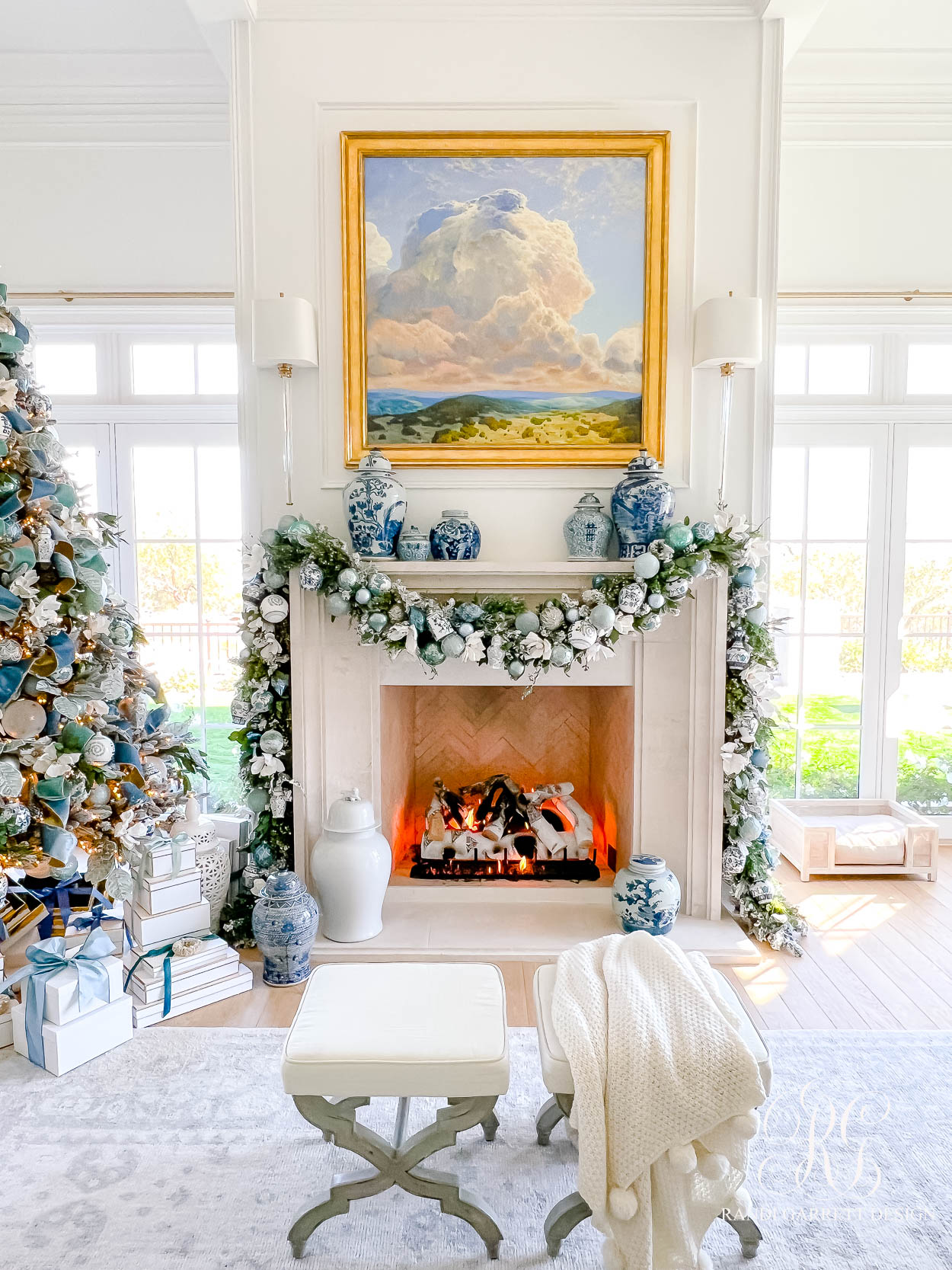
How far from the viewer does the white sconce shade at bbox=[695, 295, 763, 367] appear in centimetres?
270

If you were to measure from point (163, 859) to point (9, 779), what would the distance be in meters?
0.71

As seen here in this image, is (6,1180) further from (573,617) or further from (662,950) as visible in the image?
(573,617)

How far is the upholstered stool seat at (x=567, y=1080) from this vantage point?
1.52 metres

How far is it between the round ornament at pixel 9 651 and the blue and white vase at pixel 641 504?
1920 millimetres

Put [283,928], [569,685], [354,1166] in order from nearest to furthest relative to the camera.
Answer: [354,1166] → [283,928] → [569,685]

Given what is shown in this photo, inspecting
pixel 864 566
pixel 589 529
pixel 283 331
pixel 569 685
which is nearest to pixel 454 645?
pixel 569 685

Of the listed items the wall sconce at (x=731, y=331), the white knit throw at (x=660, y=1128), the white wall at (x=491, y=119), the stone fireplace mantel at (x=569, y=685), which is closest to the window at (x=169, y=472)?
the white wall at (x=491, y=119)

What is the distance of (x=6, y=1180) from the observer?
5.90 feet

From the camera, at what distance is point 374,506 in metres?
2.77

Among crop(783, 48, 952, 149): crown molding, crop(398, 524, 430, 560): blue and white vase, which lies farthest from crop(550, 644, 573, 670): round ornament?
crop(783, 48, 952, 149): crown molding

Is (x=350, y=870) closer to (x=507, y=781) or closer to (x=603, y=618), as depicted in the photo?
(x=507, y=781)

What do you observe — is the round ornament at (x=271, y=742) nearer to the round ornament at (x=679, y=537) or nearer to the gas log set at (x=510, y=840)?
the gas log set at (x=510, y=840)

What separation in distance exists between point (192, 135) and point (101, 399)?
1.22 metres

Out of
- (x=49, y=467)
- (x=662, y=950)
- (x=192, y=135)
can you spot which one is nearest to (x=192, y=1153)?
(x=662, y=950)
